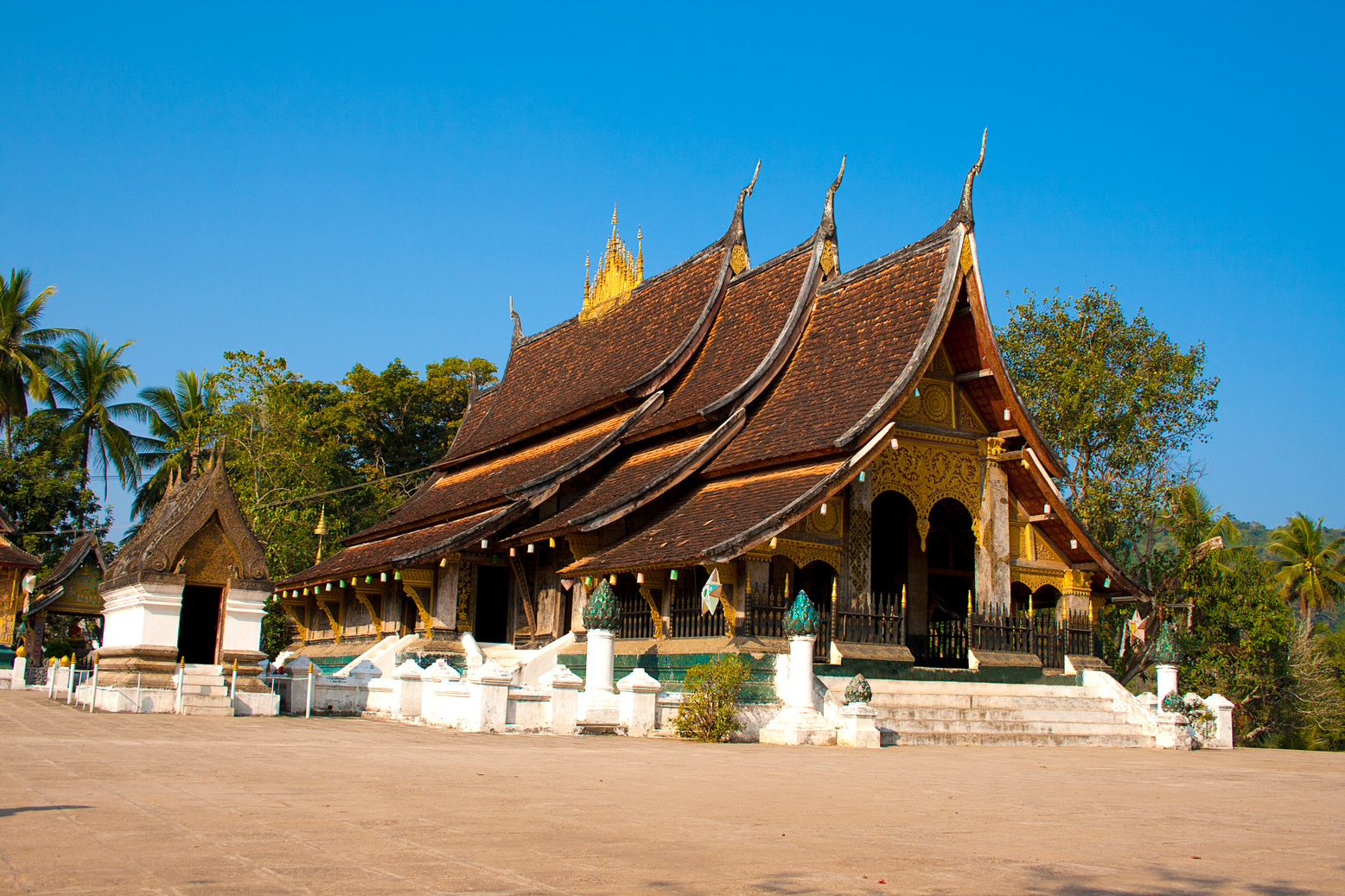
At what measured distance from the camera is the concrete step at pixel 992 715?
513 inches

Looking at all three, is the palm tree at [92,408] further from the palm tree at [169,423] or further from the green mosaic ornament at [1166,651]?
the green mosaic ornament at [1166,651]

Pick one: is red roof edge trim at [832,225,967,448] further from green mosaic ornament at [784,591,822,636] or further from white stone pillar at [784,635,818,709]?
white stone pillar at [784,635,818,709]

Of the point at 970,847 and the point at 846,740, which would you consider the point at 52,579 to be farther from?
the point at 970,847

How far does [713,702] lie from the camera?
1210cm

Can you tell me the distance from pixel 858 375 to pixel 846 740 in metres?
5.38

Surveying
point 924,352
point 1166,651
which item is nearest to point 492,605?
point 924,352

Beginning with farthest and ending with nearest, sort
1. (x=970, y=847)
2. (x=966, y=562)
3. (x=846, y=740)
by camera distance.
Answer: (x=966, y=562), (x=846, y=740), (x=970, y=847)

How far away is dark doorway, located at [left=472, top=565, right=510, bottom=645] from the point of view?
20.0 metres

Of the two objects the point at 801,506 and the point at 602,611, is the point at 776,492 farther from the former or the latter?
the point at 602,611

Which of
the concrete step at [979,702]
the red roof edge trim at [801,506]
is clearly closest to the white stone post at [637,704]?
the red roof edge trim at [801,506]

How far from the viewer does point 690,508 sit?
1564 centimetres

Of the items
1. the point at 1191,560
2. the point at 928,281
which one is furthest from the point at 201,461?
the point at 1191,560

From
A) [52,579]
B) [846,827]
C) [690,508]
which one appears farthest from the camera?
[52,579]

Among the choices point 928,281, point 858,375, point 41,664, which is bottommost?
point 41,664
